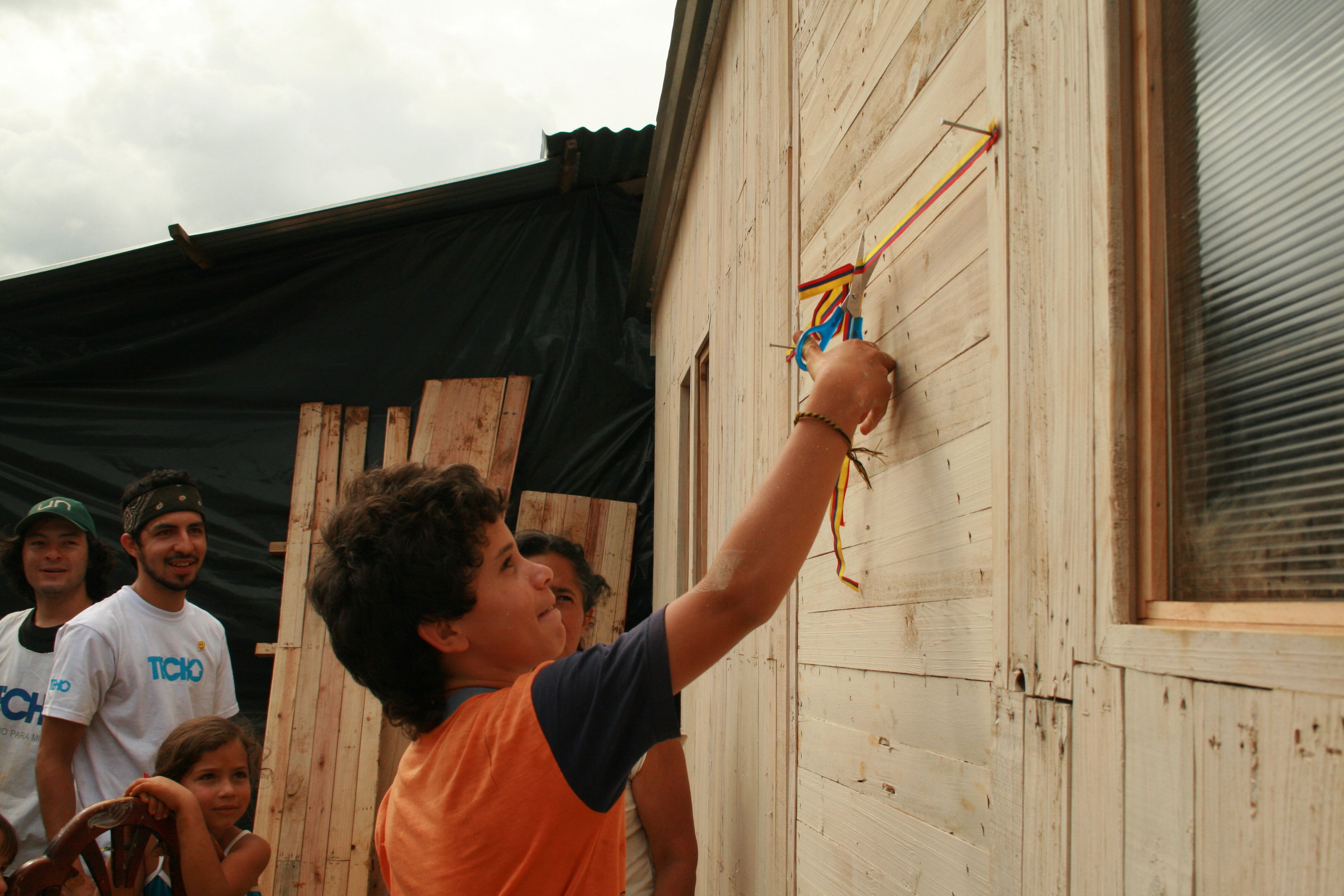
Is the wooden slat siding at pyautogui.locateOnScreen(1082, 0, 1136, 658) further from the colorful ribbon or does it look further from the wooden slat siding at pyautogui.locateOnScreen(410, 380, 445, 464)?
the wooden slat siding at pyautogui.locateOnScreen(410, 380, 445, 464)

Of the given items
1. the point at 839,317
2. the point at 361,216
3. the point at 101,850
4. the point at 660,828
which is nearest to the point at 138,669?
the point at 101,850

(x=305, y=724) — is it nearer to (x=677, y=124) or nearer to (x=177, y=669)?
(x=177, y=669)

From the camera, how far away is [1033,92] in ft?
3.26

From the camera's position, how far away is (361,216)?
245 inches

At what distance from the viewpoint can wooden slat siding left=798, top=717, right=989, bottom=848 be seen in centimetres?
106

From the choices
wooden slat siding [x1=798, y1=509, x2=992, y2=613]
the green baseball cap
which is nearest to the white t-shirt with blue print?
the green baseball cap

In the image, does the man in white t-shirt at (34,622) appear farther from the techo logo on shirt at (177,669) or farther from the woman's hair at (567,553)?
the woman's hair at (567,553)

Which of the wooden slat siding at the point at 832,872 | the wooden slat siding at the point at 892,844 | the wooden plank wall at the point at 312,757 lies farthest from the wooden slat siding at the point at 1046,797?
the wooden plank wall at the point at 312,757

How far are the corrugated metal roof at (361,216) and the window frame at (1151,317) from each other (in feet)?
17.7

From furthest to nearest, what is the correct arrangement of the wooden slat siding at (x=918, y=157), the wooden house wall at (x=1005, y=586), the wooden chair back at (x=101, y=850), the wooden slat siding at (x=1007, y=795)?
the wooden chair back at (x=101, y=850) < the wooden slat siding at (x=918, y=157) < the wooden slat siding at (x=1007, y=795) < the wooden house wall at (x=1005, y=586)

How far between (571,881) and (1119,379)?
1.01m

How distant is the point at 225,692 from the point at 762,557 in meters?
3.06

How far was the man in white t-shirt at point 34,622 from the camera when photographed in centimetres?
304

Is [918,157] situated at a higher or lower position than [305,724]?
higher
